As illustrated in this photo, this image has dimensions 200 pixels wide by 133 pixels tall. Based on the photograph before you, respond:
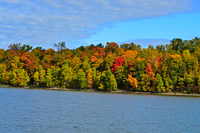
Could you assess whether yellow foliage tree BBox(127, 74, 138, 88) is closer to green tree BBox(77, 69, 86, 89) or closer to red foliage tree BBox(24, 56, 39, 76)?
green tree BBox(77, 69, 86, 89)

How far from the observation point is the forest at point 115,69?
322 ft

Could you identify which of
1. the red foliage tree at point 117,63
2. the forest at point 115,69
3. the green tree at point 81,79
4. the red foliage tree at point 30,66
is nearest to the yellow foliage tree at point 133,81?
the forest at point 115,69

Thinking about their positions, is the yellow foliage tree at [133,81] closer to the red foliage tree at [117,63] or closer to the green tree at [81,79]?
the red foliage tree at [117,63]

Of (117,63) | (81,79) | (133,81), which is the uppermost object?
(117,63)

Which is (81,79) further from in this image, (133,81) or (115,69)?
(133,81)

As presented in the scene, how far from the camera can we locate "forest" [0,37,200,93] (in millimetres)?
98188

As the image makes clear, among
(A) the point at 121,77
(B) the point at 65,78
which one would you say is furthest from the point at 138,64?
(B) the point at 65,78

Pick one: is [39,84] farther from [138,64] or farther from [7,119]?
[7,119]

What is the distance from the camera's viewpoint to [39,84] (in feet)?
419

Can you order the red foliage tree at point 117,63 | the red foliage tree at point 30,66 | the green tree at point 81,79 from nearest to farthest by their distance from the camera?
1. the green tree at point 81,79
2. the red foliage tree at point 117,63
3. the red foliage tree at point 30,66

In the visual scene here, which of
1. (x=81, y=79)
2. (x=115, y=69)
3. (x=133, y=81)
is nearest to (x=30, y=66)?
(x=81, y=79)

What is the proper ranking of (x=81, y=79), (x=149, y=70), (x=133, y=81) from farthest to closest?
(x=81, y=79)
(x=149, y=70)
(x=133, y=81)

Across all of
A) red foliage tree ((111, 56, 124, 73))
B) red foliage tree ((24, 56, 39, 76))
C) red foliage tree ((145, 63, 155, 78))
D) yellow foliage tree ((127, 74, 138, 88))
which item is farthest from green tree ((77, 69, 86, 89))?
red foliage tree ((24, 56, 39, 76))

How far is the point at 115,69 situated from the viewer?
112375 millimetres
